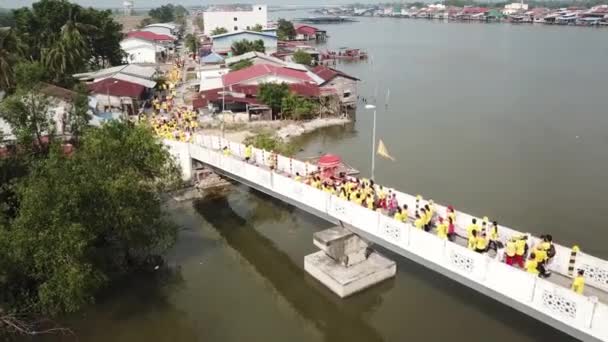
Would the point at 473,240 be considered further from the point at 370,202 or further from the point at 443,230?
the point at 370,202

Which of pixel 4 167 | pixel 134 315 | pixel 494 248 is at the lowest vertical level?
pixel 134 315

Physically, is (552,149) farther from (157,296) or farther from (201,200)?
(157,296)

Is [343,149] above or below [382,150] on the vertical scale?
below

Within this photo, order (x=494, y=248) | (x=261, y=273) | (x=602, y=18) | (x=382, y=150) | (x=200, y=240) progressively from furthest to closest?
(x=602, y=18) < (x=200, y=240) < (x=261, y=273) < (x=382, y=150) < (x=494, y=248)

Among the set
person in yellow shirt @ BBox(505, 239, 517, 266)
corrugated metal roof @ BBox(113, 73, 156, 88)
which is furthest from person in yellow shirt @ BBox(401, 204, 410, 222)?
corrugated metal roof @ BBox(113, 73, 156, 88)

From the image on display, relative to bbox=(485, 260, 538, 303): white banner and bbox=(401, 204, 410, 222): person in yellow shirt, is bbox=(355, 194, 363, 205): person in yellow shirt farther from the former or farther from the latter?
bbox=(485, 260, 538, 303): white banner

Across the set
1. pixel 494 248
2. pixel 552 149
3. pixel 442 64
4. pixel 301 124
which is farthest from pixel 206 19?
pixel 494 248
